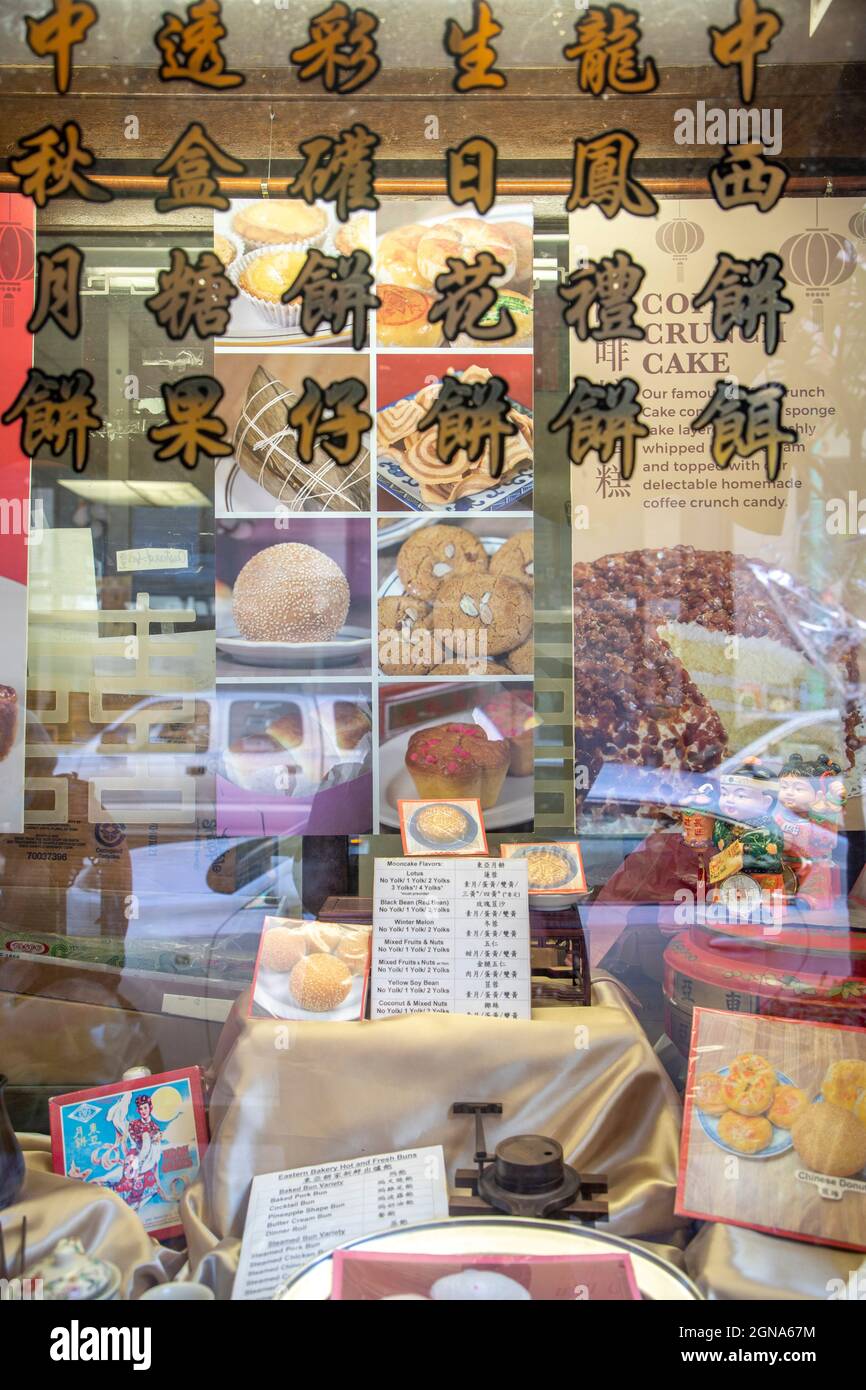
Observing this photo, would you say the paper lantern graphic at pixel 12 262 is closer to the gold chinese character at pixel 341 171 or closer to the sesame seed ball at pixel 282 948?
the gold chinese character at pixel 341 171

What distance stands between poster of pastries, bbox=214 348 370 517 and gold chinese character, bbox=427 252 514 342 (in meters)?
0.24

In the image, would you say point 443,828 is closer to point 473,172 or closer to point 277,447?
point 277,447

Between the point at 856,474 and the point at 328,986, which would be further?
the point at 856,474

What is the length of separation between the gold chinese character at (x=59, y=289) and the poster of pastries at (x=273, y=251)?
31cm

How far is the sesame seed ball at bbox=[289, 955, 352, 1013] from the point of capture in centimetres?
189

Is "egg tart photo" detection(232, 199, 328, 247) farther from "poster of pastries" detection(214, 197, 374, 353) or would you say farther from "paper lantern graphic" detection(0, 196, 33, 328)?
"paper lantern graphic" detection(0, 196, 33, 328)

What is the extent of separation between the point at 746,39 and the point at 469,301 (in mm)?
772

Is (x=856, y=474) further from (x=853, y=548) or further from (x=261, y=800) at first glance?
(x=261, y=800)

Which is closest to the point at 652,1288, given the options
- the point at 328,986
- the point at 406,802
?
the point at 328,986

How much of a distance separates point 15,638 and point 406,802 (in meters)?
1.07

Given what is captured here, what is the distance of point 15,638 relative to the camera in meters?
2.46

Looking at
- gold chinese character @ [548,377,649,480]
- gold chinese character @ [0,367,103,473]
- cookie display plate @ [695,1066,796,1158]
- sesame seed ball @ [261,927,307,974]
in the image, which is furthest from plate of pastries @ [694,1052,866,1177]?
gold chinese character @ [0,367,103,473]

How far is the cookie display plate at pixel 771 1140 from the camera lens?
1.60m

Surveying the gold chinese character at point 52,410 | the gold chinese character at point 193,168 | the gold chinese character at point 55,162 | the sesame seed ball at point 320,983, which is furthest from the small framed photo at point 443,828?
the gold chinese character at point 55,162
